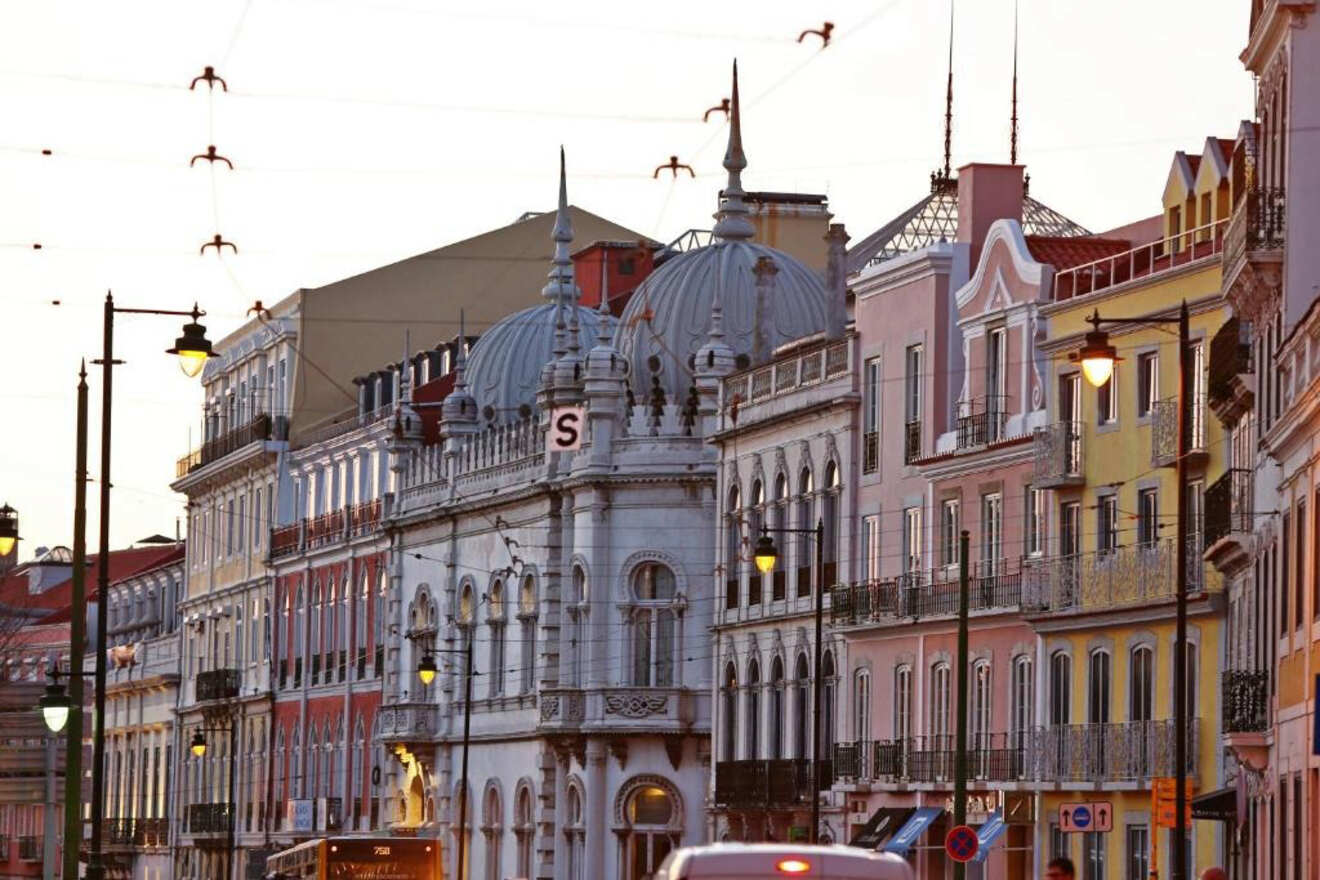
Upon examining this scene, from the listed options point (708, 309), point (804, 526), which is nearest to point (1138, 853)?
point (804, 526)

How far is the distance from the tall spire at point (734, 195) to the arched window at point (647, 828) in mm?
13536

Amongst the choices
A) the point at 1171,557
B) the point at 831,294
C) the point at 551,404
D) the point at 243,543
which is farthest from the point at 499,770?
the point at 1171,557

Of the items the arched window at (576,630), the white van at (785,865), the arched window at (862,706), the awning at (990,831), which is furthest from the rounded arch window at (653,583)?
the white van at (785,865)

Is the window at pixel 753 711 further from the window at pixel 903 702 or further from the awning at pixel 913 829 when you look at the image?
the awning at pixel 913 829

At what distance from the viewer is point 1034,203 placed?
88562 mm

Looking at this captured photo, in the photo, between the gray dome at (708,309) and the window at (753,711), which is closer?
the window at (753,711)

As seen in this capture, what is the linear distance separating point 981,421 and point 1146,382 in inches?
270

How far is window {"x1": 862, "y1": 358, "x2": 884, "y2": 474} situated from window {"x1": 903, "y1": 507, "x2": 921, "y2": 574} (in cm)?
220

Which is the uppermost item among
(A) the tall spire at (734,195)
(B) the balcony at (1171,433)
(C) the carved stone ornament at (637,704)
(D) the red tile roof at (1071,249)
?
(A) the tall spire at (734,195)

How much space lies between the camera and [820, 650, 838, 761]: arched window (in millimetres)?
71812

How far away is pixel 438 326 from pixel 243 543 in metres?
12.6

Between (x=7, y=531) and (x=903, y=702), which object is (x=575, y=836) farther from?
(x=7, y=531)

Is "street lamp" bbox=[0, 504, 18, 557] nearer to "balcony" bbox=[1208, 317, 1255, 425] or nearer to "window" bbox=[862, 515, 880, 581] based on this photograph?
"balcony" bbox=[1208, 317, 1255, 425]

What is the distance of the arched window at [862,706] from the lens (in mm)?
69875
